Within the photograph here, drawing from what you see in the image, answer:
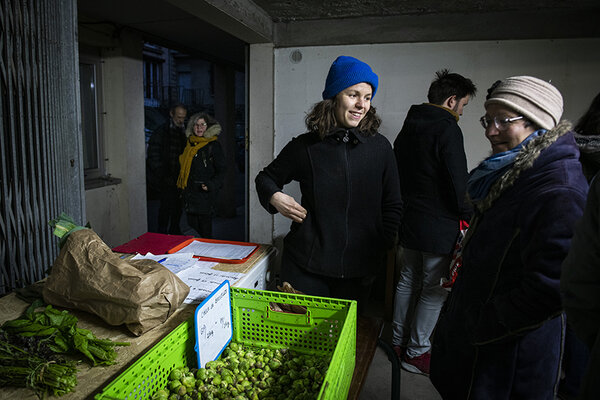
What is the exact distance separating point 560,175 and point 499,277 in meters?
0.32

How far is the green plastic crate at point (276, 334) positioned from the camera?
1016 millimetres

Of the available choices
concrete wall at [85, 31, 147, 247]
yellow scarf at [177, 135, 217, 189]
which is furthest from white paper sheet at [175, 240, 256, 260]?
concrete wall at [85, 31, 147, 247]

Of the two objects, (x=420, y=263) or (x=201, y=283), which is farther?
(x=420, y=263)

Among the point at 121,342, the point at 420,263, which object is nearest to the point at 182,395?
the point at 121,342

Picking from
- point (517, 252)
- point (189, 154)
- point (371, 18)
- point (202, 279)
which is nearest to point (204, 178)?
point (189, 154)

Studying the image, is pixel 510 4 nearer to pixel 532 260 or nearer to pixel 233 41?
pixel 532 260

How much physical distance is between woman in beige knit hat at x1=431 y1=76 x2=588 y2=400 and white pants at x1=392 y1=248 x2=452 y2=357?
45.8 inches

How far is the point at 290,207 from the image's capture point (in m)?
1.65

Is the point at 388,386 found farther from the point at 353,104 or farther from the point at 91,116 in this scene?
the point at 91,116

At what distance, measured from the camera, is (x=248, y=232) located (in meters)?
4.14

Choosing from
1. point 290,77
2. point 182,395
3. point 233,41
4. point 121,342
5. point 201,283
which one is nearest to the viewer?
point 182,395

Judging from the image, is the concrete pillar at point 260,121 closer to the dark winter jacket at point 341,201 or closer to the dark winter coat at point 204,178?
the dark winter coat at point 204,178

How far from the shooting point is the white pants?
247 cm

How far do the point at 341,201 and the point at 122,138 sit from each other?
348 centimetres
